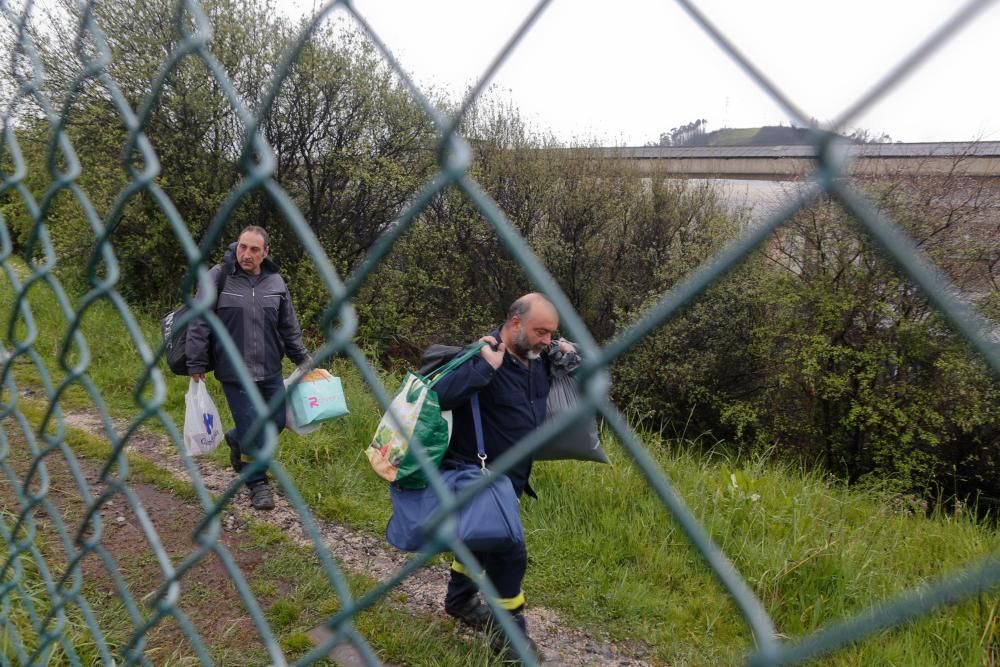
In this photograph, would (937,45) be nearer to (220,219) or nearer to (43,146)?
(220,219)

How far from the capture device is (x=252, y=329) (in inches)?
151

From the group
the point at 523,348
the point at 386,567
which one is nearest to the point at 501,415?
the point at 523,348

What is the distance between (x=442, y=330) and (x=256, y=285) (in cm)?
956

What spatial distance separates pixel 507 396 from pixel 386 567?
5.08 ft

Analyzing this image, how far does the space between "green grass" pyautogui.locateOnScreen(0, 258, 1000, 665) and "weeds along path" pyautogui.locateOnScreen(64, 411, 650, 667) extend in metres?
0.09

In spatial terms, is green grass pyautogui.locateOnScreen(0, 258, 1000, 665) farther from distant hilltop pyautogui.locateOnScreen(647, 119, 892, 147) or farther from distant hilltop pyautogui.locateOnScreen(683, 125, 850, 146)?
distant hilltop pyautogui.locateOnScreen(683, 125, 850, 146)

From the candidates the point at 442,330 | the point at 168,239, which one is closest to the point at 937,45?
the point at 168,239

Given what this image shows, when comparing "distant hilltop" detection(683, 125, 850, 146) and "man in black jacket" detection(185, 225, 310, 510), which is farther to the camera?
"man in black jacket" detection(185, 225, 310, 510)

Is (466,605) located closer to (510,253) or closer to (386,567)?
(386,567)

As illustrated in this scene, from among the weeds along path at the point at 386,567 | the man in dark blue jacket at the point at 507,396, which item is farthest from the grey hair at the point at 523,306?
the weeds along path at the point at 386,567

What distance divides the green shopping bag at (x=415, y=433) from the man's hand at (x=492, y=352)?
3cm

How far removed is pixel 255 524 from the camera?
390 centimetres

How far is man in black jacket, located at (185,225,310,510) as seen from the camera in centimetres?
377

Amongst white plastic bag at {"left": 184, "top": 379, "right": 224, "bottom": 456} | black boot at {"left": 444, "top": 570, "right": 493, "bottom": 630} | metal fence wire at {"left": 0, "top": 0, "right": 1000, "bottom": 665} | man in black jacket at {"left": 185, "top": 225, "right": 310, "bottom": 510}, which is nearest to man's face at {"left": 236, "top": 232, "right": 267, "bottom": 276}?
man in black jacket at {"left": 185, "top": 225, "right": 310, "bottom": 510}
